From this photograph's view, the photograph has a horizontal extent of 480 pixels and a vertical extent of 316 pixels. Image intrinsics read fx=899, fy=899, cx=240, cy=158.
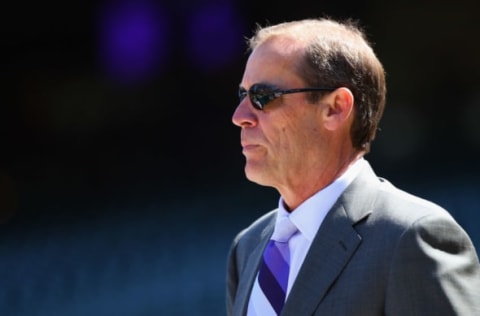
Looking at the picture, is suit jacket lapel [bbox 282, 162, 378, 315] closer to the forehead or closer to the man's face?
the man's face

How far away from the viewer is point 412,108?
867cm

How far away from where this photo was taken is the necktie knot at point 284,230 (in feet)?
7.27

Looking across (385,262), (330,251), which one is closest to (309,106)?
(330,251)

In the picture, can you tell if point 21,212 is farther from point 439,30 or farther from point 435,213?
point 435,213

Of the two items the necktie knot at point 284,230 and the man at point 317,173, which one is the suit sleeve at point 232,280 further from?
the necktie knot at point 284,230

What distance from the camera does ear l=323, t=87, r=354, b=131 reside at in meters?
2.20

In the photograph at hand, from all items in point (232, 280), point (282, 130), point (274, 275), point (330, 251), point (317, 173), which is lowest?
point (232, 280)

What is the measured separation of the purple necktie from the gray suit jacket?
0.36ft

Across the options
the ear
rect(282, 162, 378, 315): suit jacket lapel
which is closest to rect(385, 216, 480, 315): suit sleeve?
rect(282, 162, 378, 315): suit jacket lapel

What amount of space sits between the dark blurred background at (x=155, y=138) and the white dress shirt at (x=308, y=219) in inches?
179

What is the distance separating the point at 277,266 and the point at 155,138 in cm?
764

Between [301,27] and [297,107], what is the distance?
0.68ft

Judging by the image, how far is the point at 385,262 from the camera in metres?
1.91

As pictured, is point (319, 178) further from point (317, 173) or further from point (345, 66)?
point (345, 66)
